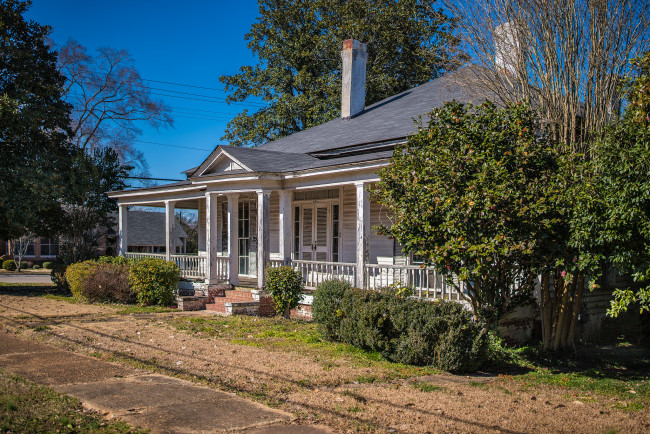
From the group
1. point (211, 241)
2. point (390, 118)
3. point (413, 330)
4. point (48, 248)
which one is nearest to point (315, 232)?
point (211, 241)

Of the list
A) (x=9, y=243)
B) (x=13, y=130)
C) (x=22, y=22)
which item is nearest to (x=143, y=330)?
(x=13, y=130)

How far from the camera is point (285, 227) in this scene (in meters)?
15.1

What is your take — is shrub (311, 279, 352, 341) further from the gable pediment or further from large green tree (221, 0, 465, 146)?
large green tree (221, 0, 465, 146)

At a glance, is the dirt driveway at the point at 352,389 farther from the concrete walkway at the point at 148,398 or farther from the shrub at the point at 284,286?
the shrub at the point at 284,286

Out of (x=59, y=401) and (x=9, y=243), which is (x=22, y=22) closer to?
(x=59, y=401)

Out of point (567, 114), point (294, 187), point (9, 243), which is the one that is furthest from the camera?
point (9, 243)

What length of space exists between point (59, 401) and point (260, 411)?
A: 2.29 metres

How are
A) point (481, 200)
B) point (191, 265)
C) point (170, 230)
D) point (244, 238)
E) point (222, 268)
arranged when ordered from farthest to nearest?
point (170, 230) → point (244, 238) → point (191, 265) → point (222, 268) → point (481, 200)

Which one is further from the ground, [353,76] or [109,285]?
[353,76]

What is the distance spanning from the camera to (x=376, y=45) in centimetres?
3011

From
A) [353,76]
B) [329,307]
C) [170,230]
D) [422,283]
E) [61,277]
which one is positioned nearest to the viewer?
[329,307]

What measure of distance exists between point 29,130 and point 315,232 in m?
13.0

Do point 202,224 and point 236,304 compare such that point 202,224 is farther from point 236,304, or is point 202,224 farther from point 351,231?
point 236,304

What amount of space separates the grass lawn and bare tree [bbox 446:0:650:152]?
885 centimetres
